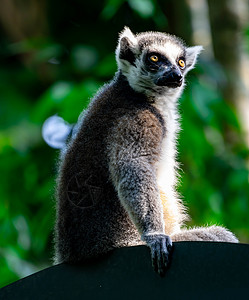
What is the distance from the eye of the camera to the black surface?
7.31 ft

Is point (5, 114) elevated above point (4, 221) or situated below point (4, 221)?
above

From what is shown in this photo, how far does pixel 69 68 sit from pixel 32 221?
159 centimetres

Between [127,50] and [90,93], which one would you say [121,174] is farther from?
[90,93]

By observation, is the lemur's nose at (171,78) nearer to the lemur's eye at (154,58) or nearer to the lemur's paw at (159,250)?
the lemur's eye at (154,58)

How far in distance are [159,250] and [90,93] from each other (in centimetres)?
217

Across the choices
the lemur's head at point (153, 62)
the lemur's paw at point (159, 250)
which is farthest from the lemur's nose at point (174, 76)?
the lemur's paw at point (159, 250)

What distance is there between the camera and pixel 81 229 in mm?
2982

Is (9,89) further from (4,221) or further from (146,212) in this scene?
(146,212)

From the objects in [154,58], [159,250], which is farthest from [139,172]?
[154,58]

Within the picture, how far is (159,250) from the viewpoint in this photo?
2473 mm

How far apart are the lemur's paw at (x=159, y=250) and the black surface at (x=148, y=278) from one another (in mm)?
25

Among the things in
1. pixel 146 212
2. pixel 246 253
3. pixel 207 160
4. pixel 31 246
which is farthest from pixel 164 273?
pixel 31 246

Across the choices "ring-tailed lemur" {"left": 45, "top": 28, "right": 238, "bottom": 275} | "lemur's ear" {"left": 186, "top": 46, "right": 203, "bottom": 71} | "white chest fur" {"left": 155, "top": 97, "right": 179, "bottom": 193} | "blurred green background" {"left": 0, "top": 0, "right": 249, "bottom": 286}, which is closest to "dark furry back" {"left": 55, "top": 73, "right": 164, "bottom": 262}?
"ring-tailed lemur" {"left": 45, "top": 28, "right": 238, "bottom": 275}

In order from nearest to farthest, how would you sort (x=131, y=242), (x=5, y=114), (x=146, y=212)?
(x=146, y=212), (x=131, y=242), (x=5, y=114)
